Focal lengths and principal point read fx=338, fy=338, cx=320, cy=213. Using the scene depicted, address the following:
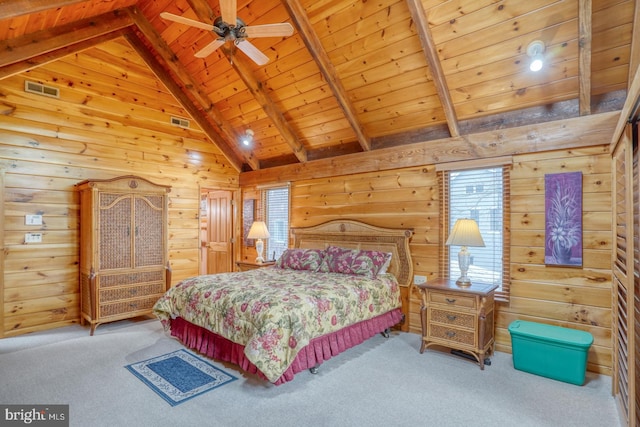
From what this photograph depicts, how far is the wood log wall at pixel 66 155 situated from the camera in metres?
4.11

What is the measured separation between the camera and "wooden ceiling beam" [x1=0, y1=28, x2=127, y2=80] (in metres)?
3.96

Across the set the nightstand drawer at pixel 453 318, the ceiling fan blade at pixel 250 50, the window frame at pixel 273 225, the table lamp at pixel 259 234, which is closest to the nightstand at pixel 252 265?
the table lamp at pixel 259 234

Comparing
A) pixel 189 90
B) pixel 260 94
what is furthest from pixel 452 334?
pixel 189 90

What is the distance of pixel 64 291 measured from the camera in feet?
14.7

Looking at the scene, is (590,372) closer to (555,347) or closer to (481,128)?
(555,347)

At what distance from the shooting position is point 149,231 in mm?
4688

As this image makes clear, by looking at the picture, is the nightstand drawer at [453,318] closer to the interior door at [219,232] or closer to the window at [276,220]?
the window at [276,220]

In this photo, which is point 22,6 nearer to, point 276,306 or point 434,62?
point 276,306

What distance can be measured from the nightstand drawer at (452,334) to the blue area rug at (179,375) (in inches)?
79.7

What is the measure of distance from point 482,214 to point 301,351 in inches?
98.1

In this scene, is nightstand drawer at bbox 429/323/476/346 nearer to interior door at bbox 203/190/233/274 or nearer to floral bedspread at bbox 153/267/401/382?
floral bedspread at bbox 153/267/401/382

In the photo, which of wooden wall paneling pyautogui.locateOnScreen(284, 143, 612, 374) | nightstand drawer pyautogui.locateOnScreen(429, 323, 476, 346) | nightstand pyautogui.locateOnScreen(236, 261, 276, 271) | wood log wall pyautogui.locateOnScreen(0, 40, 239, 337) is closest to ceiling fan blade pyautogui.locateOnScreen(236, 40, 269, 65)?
wooden wall paneling pyautogui.locateOnScreen(284, 143, 612, 374)

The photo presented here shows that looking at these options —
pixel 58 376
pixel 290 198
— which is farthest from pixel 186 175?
pixel 58 376

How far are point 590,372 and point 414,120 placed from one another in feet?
10.3
